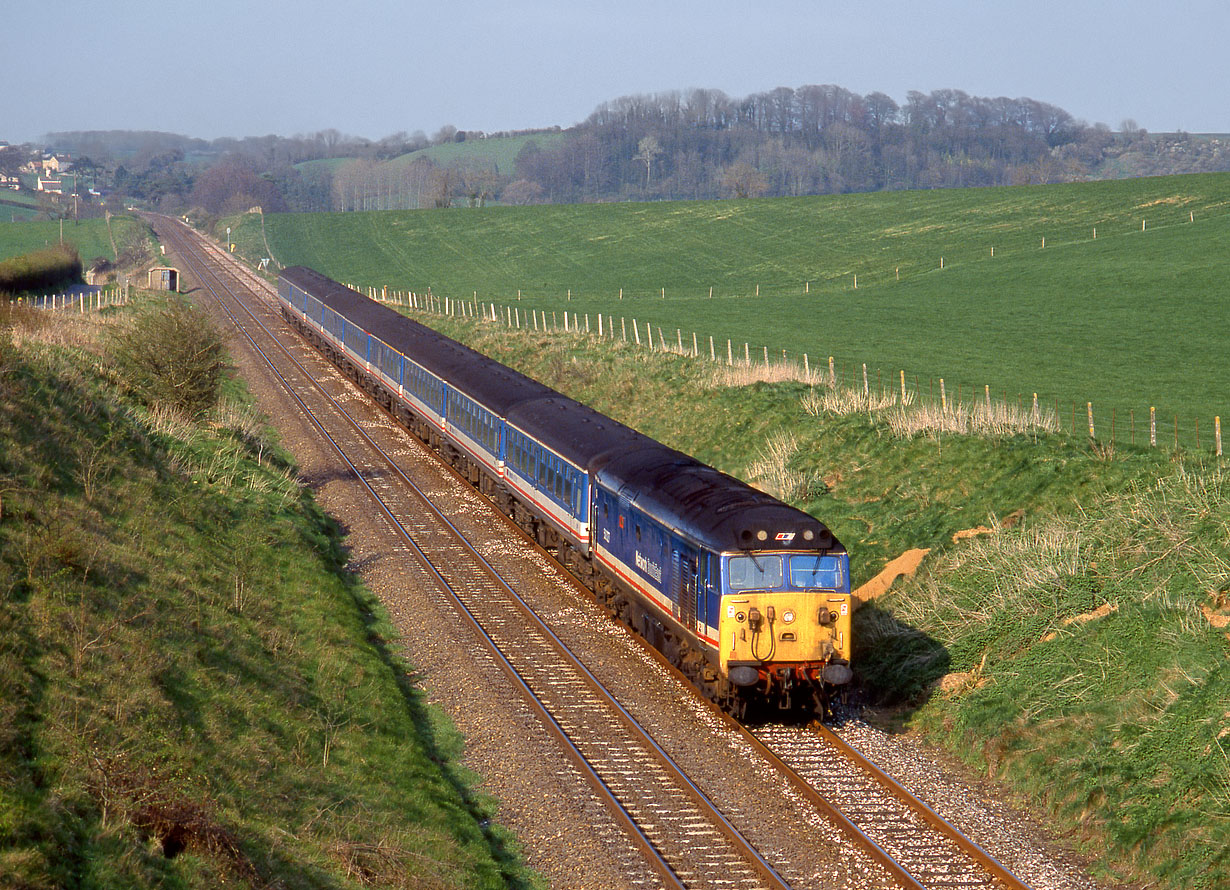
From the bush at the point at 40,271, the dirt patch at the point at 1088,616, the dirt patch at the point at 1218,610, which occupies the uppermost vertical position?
the bush at the point at 40,271

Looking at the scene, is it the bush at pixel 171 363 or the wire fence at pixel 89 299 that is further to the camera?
the wire fence at pixel 89 299

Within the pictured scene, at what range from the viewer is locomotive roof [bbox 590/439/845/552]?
54.9 ft

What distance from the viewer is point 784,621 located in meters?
16.7

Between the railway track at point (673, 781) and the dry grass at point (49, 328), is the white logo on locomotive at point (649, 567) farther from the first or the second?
the dry grass at point (49, 328)

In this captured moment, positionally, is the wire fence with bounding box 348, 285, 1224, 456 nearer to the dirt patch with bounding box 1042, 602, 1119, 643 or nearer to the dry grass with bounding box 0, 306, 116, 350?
the dirt patch with bounding box 1042, 602, 1119, 643

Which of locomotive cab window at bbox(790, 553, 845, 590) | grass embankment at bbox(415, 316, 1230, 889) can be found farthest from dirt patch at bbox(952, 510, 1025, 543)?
locomotive cab window at bbox(790, 553, 845, 590)

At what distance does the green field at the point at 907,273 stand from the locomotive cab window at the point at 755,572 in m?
14.4

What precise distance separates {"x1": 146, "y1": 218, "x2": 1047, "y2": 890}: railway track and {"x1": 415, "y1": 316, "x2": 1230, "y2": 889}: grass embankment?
5.54ft

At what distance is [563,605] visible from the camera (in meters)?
23.2

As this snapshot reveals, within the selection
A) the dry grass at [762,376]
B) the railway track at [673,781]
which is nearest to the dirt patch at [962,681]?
the railway track at [673,781]

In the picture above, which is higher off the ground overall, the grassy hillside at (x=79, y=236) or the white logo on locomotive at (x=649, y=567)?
the grassy hillside at (x=79, y=236)

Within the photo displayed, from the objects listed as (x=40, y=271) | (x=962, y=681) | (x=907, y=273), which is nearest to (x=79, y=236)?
(x=40, y=271)

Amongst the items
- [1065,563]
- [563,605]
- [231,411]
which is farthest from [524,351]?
[1065,563]

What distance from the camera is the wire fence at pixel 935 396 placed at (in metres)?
25.2
